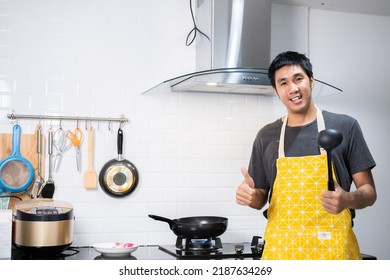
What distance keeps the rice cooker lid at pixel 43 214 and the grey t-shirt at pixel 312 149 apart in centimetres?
89

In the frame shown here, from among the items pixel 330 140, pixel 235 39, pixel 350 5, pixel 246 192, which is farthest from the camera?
pixel 350 5

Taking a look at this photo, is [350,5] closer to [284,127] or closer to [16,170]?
[284,127]

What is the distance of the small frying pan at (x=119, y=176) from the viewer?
3229 mm

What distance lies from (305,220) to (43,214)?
1177 mm

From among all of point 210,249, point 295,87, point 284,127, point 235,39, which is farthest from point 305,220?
point 235,39

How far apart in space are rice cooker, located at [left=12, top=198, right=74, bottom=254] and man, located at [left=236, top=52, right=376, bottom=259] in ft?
2.91

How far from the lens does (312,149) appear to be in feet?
8.43

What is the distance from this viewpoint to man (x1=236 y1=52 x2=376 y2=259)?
2.47 metres

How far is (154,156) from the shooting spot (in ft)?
11.0

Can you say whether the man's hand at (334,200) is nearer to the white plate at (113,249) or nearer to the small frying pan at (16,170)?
the white plate at (113,249)

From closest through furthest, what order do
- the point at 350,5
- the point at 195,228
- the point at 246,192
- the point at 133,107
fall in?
1. the point at 246,192
2. the point at 195,228
3. the point at 133,107
4. the point at 350,5

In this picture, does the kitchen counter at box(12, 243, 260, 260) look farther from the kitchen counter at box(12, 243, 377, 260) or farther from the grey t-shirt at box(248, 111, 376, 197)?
the grey t-shirt at box(248, 111, 376, 197)

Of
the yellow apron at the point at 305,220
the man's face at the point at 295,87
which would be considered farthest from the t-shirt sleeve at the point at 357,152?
the man's face at the point at 295,87
